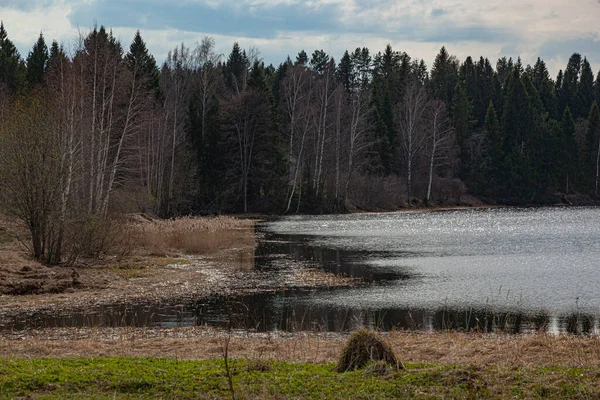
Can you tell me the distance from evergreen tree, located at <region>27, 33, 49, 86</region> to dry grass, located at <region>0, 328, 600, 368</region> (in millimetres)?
61575

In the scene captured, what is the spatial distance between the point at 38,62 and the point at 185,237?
161 ft

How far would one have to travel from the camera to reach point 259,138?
219 feet

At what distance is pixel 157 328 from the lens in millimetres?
16484

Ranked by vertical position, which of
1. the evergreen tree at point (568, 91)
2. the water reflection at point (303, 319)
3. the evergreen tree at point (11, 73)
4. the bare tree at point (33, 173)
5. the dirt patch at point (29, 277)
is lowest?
the water reflection at point (303, 319)

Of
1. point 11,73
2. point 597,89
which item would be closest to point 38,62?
point 11,73

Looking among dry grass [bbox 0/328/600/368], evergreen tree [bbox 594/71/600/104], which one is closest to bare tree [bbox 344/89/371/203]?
dry grass [bbox 0/328/600/368]

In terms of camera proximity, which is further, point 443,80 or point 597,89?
point 597,89

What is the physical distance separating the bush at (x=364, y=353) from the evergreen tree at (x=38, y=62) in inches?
2666

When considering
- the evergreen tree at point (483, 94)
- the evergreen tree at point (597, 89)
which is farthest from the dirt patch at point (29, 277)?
the evergreen tree at point (597, 89)

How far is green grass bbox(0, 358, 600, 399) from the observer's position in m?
7.92

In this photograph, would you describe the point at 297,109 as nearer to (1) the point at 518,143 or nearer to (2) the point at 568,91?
(1) the point at 518,143

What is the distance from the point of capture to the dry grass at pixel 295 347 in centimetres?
1144

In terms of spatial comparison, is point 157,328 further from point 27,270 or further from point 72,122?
point 72,122

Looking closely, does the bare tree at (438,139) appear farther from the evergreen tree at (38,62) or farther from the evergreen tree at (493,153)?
the evergreen tree at (38,62)
